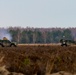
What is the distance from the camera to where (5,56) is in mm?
26516

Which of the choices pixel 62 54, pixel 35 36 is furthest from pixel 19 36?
pixel 62 54

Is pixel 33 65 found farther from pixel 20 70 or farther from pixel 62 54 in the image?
pixel 62 54

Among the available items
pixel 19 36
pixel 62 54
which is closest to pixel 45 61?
pixel 62 54

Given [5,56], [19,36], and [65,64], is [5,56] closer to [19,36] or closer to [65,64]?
[65,64]

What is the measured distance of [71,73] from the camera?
2391cm

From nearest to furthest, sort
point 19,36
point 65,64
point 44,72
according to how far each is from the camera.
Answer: point 44,72
point 65,64
point 19,36

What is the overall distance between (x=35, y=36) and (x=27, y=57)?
137 m

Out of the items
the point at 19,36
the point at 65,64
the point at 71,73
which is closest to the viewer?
the point at 71,73

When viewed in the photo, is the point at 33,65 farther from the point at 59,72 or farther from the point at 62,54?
the point at 62,54

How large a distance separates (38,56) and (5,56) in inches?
106

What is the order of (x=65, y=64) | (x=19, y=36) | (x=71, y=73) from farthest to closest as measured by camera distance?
(x=19, y=36) < (x=65, y=64) < (x=71, y=73)

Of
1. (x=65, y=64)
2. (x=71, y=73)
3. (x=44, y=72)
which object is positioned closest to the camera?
(x=44, y=72)

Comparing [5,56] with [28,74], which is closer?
[28,74]

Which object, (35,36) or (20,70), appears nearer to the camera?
(20,70)
